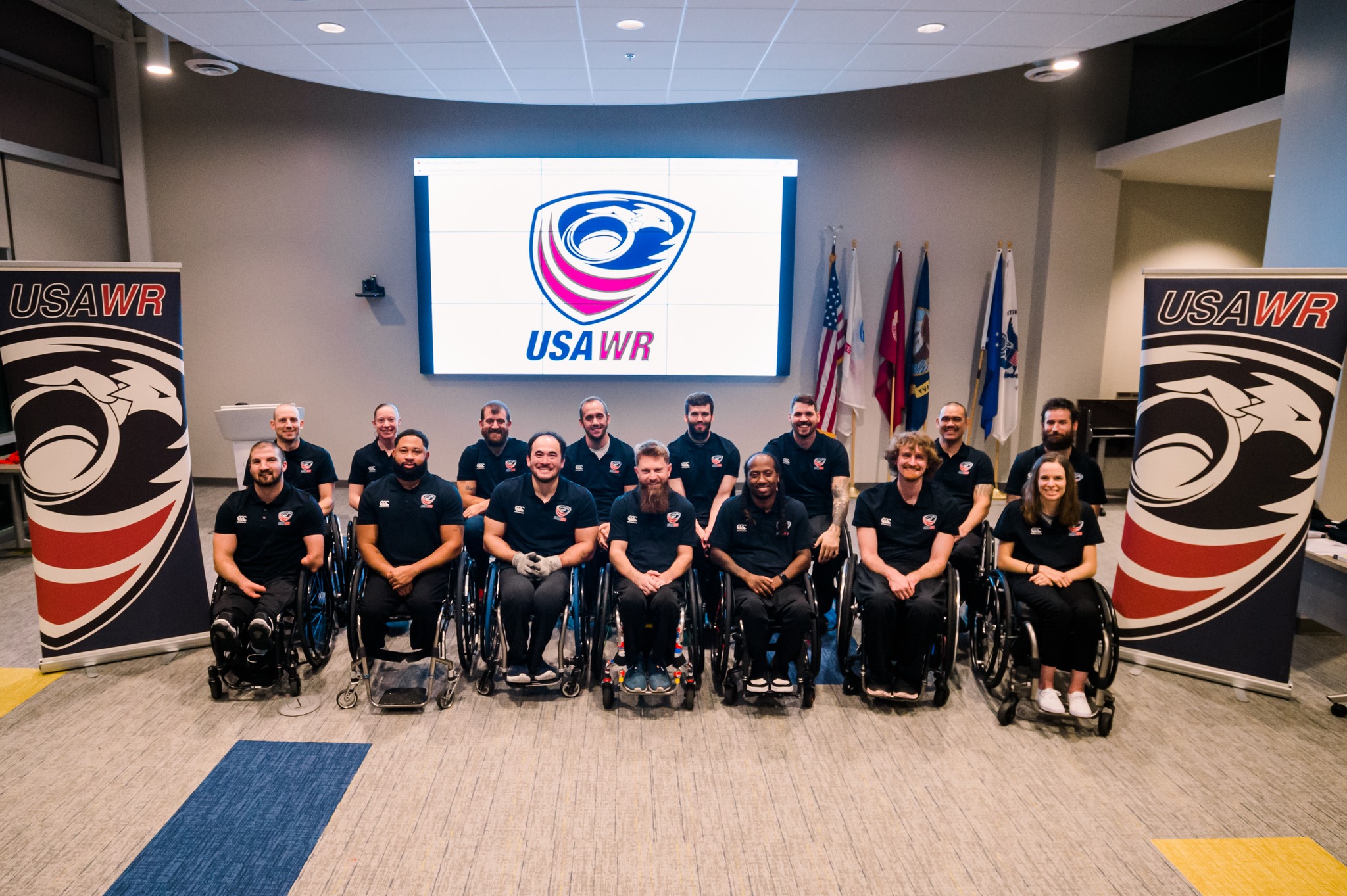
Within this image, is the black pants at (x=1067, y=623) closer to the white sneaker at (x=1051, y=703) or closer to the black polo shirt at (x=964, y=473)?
the white sneaker at (x=1051, y=703)

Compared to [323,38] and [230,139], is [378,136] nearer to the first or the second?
[230,139]

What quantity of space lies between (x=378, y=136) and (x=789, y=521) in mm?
4951

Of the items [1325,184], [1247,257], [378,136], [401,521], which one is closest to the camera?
[401,521]

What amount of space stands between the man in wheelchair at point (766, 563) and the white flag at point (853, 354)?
325cm

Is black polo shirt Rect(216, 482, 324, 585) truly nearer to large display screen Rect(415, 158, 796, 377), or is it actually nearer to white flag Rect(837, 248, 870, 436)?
large display screen Rect(415, 158, 796, 377)

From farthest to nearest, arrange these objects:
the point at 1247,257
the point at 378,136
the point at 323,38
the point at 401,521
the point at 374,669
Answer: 1. the point at 1247,257
2. the point at 378,136
3. the point at 323,38
4. the point at 374,669
5. the point at 401,521

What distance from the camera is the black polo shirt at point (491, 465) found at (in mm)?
4133

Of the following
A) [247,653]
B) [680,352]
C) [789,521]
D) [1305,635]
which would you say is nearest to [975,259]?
[680,352]

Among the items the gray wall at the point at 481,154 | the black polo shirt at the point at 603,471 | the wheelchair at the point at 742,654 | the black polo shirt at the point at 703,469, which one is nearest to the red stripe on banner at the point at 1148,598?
the wheelchair at the point at 742,654

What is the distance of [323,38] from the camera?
175 inches

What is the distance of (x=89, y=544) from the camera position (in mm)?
3553

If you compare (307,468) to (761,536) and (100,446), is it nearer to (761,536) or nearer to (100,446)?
(100,446)

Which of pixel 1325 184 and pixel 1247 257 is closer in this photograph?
pixel 1325 184

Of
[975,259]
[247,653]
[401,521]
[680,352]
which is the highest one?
[975,259]
